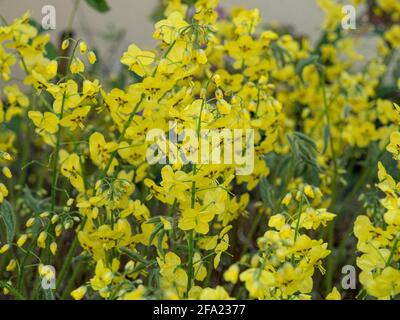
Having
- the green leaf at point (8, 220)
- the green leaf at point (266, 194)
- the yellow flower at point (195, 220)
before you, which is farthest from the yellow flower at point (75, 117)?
the green leaf at point (266, 194)

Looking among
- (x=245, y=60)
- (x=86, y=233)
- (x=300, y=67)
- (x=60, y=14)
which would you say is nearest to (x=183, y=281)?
(x=86, y=233)

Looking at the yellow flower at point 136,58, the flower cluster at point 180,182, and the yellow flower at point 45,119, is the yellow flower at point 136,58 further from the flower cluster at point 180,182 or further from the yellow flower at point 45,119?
the yellow flower at point 45,119

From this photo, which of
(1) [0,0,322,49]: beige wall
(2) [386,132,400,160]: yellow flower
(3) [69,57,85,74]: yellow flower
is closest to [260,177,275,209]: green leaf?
(2) [386,132,400,160]: yellow flower

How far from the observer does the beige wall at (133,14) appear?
352cm

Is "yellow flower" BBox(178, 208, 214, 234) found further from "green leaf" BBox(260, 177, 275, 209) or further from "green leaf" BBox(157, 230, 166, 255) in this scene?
"green leaf" BBox(260, 177, 275, 209)

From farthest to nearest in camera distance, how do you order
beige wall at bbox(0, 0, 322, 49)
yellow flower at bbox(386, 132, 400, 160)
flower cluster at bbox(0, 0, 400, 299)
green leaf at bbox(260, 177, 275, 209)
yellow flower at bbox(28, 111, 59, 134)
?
beige wall at bbox(0, 0, 322, 49)
green leaf at bbox(260, 177, 275, 209)
yellow flower at bbox(28, 111, 59, 134)
yellow flower at bbox(386, 132, 400, 160)
flower cluster at bbox(0, 0, 400, 299)

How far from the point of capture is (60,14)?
3.57 m

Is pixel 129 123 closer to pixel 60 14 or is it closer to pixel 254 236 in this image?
pixel 254 236

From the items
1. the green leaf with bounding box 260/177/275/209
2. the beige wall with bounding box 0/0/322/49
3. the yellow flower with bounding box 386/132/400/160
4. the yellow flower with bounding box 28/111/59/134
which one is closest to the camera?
the yellow flower with bounding box 386/132/400/160

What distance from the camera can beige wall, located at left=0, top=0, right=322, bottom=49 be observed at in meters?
3.52

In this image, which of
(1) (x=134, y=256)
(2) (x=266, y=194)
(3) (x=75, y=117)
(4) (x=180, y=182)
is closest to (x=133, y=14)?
(2) (x=266, y=194)
